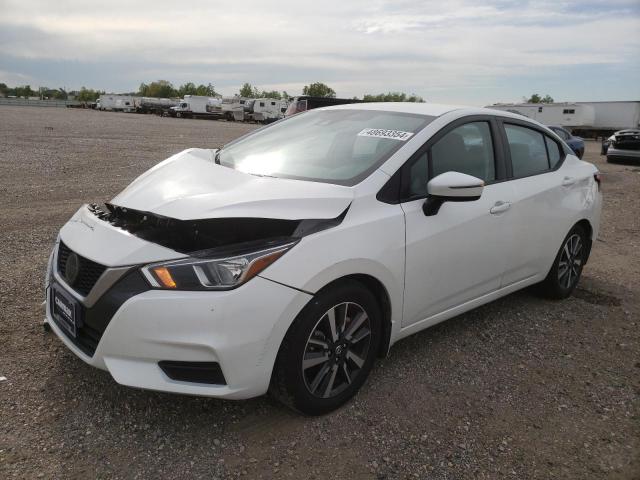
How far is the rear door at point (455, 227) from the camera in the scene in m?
3.15

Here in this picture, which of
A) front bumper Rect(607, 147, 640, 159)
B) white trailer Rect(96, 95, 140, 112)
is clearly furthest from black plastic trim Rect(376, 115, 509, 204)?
white trailer Rect(96, 95, 140, 112)

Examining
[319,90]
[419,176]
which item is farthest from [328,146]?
[319,90]

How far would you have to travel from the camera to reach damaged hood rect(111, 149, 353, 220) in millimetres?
2645

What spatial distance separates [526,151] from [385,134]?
4.86 feet

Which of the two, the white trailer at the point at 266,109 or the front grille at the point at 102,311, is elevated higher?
the white trailer at the point at 266,109

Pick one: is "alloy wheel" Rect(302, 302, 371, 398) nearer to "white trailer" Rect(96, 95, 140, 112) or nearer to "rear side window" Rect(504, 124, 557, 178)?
"rear side window" Rect(504, 124, 557, 178)

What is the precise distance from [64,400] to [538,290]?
12.7 feet

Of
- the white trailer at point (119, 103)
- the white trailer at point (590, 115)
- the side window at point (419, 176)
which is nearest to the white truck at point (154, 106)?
the white trailer at point (119, 103)

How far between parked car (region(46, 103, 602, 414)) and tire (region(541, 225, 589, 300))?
63cm

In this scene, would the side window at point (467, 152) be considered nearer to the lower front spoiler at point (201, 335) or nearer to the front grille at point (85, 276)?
the lower front spoiler at point (201, 335)

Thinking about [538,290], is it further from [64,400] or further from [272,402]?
[64,400]

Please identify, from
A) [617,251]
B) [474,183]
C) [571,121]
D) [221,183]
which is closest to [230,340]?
[221,183]

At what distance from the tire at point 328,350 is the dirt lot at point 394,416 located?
0.13 m

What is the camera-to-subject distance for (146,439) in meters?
2.62
